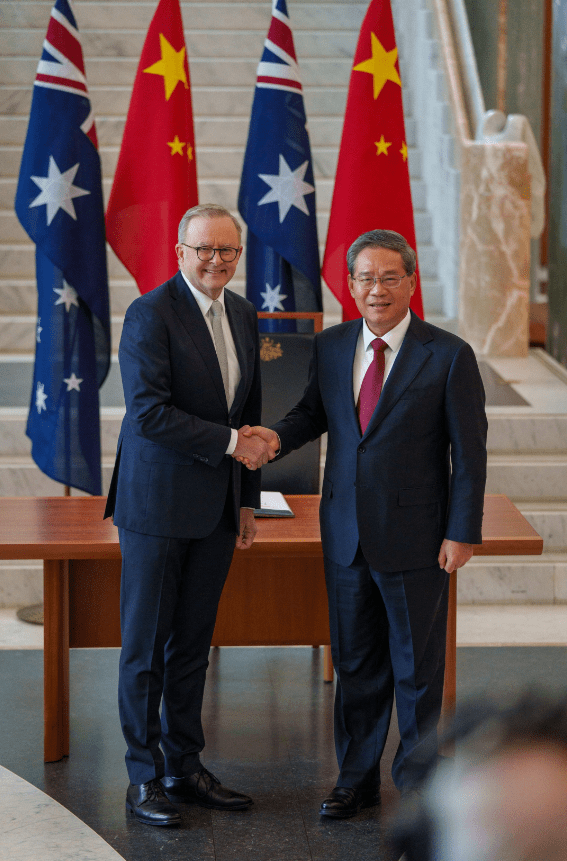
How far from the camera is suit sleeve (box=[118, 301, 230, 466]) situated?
2352mm

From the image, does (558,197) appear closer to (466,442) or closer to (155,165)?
(155,165)

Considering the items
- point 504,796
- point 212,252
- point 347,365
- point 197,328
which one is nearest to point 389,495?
point 347,365

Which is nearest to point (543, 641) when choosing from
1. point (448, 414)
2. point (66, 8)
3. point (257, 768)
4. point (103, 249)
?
point (257, 768)

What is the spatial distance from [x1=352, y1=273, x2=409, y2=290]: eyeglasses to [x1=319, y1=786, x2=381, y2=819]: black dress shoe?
51.9 inches

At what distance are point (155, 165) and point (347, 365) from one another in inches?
77.2

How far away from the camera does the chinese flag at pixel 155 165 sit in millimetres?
4055

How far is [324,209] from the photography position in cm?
709

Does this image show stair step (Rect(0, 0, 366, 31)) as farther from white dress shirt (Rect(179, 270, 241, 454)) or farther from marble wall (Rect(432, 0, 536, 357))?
white dress shirt (Rect(179, 270, 241, 454))

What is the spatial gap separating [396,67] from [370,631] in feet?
8.87

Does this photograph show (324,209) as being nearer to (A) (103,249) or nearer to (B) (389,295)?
(A) (103,249)

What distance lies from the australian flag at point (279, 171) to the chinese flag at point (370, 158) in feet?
0.41

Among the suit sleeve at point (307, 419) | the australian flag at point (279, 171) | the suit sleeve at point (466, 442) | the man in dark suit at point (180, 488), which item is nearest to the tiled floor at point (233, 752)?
the man in dark suit at point (180, 488)

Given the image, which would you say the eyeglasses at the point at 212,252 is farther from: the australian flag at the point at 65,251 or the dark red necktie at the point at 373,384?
the australian flag at the point at 65,251

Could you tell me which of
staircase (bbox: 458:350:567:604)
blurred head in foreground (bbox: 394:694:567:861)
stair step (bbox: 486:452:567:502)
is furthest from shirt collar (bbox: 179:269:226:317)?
stair step (bbox: 486:452:567:502)
